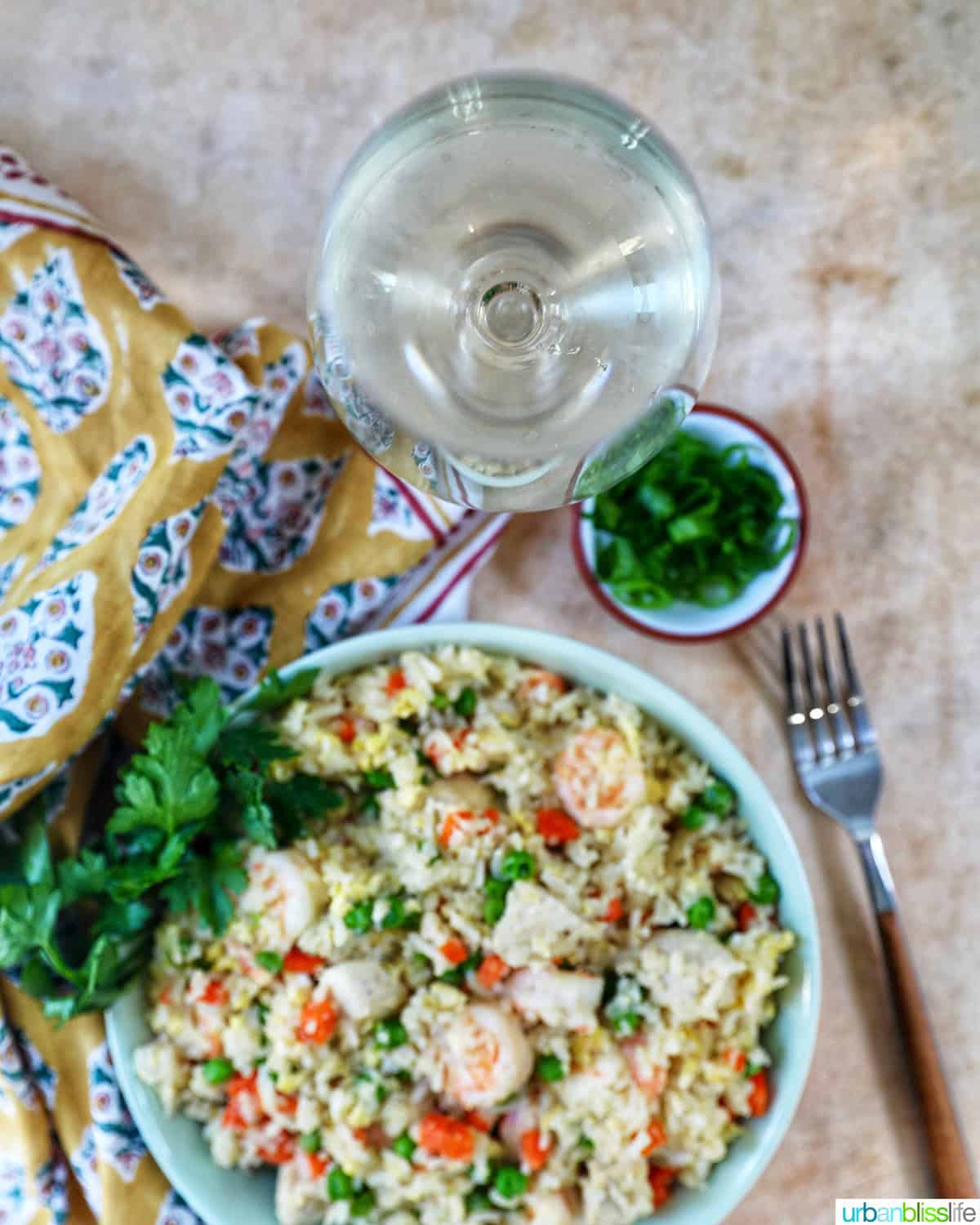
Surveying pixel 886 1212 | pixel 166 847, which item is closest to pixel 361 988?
pixel 166 847

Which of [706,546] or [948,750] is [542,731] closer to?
[706,546]

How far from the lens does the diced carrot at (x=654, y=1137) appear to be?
6.38 ft

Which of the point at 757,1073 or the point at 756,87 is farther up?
the point at 756,87

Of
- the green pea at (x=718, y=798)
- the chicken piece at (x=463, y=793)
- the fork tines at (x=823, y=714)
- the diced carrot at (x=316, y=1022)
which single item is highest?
the fork tines at (x=823, y=714)

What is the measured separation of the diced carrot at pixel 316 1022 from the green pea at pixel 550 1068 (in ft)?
1.23

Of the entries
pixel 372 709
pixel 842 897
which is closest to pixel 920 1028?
pixel 842 897

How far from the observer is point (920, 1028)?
2.21 meters

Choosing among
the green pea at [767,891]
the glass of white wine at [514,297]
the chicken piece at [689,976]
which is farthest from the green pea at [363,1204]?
the glass of white wine at [514,297]

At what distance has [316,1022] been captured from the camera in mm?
1966

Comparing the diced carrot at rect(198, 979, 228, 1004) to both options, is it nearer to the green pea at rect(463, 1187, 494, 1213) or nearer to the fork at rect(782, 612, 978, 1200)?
the green pea at rect(463, 1187, 494, 1213)

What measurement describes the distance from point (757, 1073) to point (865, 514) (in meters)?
1.12

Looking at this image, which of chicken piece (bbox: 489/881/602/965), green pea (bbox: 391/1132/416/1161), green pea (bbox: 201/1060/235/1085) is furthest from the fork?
green pea (bbox: 201/1060/235/1085)

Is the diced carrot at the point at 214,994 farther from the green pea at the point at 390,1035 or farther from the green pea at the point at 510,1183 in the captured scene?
the green pea at the point at 510,1183

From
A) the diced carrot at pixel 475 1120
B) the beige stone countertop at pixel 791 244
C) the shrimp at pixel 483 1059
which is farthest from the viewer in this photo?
the beige stone countertop at pixel 791 244
